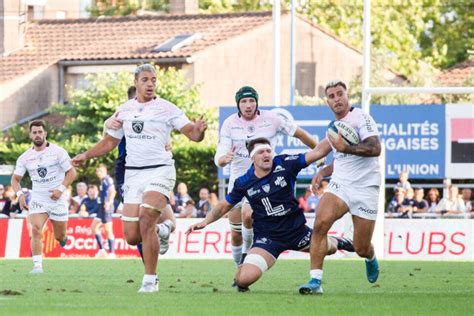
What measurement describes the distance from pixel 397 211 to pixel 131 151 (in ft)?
53.5

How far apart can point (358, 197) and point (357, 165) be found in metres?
0.34

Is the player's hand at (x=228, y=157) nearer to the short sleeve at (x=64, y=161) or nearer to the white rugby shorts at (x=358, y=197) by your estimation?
the white rugby shorts at (x=358, y=197)

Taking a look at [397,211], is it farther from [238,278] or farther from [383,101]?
[383,101]

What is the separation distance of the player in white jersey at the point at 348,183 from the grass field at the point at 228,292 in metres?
0.56

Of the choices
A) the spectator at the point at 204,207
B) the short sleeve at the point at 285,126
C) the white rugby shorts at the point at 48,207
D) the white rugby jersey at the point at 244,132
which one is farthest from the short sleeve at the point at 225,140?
the spectator at the point at 204,207

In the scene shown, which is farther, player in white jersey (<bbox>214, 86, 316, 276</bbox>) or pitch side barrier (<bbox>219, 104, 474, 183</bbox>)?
pitch side barrier (<bbox>219, 104, 474, 183</bbox>)

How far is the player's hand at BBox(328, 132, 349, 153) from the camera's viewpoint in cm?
1460

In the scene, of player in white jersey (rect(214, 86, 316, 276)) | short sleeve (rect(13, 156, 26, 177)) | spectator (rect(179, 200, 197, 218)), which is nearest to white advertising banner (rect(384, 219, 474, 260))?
spectator (rect(179, 200, 197, 218))

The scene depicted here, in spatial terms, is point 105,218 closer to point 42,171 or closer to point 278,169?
point 42,171

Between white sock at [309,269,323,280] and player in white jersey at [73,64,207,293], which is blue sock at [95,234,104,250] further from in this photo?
white sock at [309,269,323,280]

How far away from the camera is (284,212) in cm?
1541

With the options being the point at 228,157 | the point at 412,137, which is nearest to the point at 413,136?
the point at 412,137

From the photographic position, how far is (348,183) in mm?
15133

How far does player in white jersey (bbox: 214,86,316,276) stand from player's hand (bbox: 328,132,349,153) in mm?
2220
